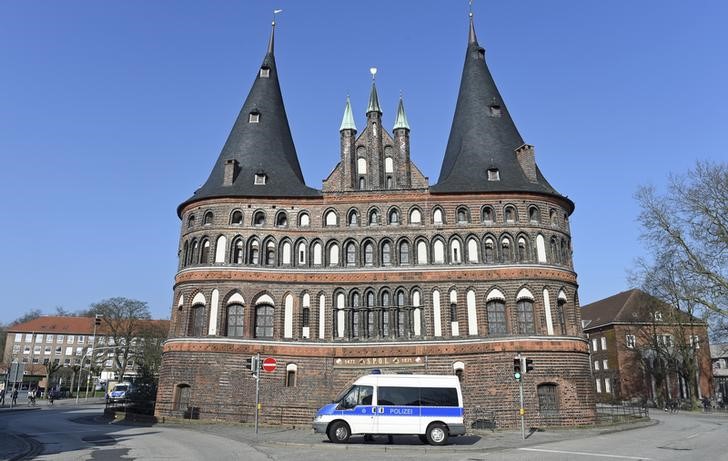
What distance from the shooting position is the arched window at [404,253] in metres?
31.9

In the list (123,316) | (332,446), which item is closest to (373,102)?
(332,446)

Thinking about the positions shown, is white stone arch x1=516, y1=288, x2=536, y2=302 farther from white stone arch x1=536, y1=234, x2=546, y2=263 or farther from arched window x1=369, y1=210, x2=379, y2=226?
arched window x1=369, y1=210, x2=379, y2=226

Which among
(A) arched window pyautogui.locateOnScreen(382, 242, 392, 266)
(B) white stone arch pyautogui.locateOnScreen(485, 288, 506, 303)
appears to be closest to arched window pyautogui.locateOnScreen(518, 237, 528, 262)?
(B) white stone arch pyautogui.locateOnScreen(485, 288, 506, 303)

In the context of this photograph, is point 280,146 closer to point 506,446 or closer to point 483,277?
point 483,277

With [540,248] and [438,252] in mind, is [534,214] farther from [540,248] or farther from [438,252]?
[438,252]

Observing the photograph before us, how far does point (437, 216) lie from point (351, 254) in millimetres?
5457

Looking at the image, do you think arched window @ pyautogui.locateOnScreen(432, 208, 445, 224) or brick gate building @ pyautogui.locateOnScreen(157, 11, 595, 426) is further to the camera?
arched window @ pyautogui.locateOnScreen(432, 208, 445, 224)

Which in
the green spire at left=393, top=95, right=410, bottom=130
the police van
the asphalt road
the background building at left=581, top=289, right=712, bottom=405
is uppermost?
the green spire at left=393, top=95, right=410, bottom=130

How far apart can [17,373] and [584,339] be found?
32854 millimetres

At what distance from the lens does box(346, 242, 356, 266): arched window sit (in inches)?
1266

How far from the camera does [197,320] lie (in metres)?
31.4

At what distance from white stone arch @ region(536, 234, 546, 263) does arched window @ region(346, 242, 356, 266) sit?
1040cm

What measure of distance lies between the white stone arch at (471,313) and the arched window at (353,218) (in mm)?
7665

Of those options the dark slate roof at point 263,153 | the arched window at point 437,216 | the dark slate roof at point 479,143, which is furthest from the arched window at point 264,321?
the dark slate roof at point 479,143
